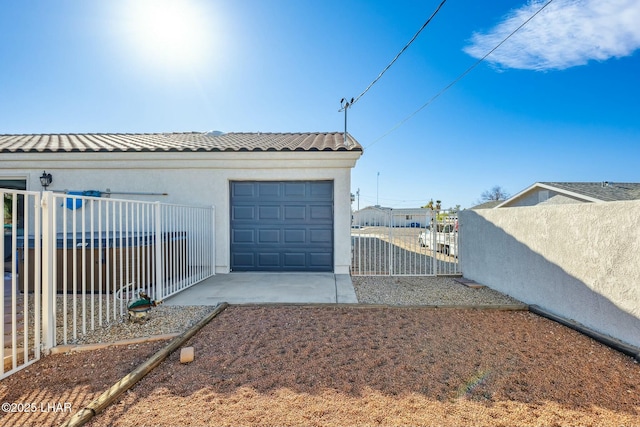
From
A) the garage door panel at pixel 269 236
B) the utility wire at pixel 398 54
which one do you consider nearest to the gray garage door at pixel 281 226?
the garage door panel at pixel 269 236

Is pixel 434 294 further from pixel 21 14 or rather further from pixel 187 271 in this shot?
pixel 21 14

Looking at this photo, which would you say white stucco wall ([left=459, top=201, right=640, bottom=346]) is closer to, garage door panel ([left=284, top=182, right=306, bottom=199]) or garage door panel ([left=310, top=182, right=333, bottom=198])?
garage door panel ([left=310, top=182, right=333, bottom=198])

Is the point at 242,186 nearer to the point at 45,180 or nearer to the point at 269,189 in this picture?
the point at 269,189

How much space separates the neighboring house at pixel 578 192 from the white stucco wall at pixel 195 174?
50.4 ft

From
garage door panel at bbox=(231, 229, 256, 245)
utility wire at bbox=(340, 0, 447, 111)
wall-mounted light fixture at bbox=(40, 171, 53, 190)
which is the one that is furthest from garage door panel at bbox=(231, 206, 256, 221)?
wall-mounted light fixture at bbox=(40, 171, 53, 190)

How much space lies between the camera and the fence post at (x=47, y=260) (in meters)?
3.13

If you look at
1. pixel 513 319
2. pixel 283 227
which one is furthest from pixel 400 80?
pixel 513 319

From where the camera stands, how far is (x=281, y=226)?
800 centimetres

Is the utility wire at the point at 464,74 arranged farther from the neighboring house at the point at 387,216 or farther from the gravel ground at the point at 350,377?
the gravel ground at the point at 350,377

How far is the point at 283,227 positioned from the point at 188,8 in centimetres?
559

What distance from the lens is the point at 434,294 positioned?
5953mm

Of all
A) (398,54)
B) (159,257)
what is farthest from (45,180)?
(398,54)

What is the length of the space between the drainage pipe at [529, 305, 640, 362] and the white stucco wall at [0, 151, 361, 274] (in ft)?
14.0

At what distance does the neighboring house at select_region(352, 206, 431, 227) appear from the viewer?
7.82 m
